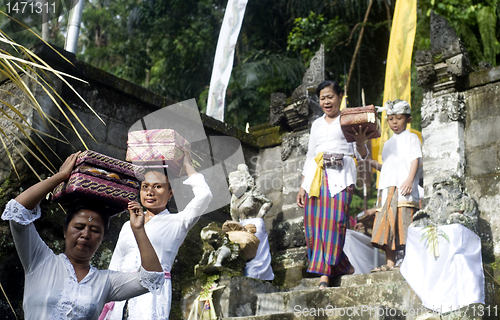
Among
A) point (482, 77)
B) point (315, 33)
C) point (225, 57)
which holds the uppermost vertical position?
point (315, 33)

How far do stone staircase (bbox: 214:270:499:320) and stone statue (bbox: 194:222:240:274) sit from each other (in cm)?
23

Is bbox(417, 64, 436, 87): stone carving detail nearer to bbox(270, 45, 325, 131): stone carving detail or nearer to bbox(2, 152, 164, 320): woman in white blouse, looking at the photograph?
bbox(270, 45, 325, 131): stone carving detail

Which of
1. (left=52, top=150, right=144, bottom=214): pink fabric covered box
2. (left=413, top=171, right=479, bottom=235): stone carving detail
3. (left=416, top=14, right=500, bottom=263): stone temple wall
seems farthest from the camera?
(left=416, top=14, right=500, bottom=263): stone temple wall

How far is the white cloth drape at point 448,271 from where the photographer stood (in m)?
4.25

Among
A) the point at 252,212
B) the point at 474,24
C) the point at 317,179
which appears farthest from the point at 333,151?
the point at 474,24

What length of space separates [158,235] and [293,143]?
12.3 feet

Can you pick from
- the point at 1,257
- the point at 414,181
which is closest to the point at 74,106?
the point at 1,257

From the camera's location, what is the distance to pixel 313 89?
6.87 metres

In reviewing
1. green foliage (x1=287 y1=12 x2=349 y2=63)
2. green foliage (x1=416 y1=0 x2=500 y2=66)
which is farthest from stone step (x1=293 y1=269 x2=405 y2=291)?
green foliage (x1=287 y1=12 x2=349 y2=63)

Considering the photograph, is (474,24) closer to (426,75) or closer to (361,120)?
(426,75)

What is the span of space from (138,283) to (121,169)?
593mm

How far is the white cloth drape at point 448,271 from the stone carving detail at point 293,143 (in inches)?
96.8

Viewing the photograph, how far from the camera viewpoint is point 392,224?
536 cm

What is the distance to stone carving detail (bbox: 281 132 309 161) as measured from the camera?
22.5ft
